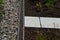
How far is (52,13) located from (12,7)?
752 millimetres

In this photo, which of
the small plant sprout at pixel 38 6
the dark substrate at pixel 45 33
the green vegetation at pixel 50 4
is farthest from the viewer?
the green vegetation at pixel 50 4

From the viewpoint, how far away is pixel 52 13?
16.0 feet

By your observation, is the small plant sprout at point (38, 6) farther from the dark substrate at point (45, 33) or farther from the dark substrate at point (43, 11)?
the dark substrate at point (45, 33)

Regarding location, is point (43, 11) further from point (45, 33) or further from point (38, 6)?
point (45, 33)

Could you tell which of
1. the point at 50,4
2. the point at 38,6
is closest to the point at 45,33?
the point at 38,6

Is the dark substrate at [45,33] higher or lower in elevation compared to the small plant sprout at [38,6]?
lower

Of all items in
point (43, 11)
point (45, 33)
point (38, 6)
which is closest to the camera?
point (45, 33)

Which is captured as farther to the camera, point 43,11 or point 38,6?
point 43,11

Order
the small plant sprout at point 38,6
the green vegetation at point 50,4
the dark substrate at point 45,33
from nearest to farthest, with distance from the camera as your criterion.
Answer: the dark substrate at point 45,33
the small plant sprout at point 38,6
the green vegetation at point 50,4

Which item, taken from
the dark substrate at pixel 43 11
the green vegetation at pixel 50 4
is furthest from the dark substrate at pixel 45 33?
the green vegetation at pixel 50 4

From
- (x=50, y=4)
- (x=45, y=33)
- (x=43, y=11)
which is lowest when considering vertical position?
(x=45, y=33)

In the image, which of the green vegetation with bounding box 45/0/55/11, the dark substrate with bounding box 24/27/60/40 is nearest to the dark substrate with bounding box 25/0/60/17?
the green vegetation with bounding box 45/0/55/11

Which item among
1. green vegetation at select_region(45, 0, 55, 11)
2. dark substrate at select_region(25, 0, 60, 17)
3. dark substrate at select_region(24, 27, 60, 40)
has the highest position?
green vegetation at select_region(45, 0, 55, 11)

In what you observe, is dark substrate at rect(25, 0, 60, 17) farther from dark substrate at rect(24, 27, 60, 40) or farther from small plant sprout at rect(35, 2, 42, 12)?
dark substrate at rect(24, 27, 60, 40)
